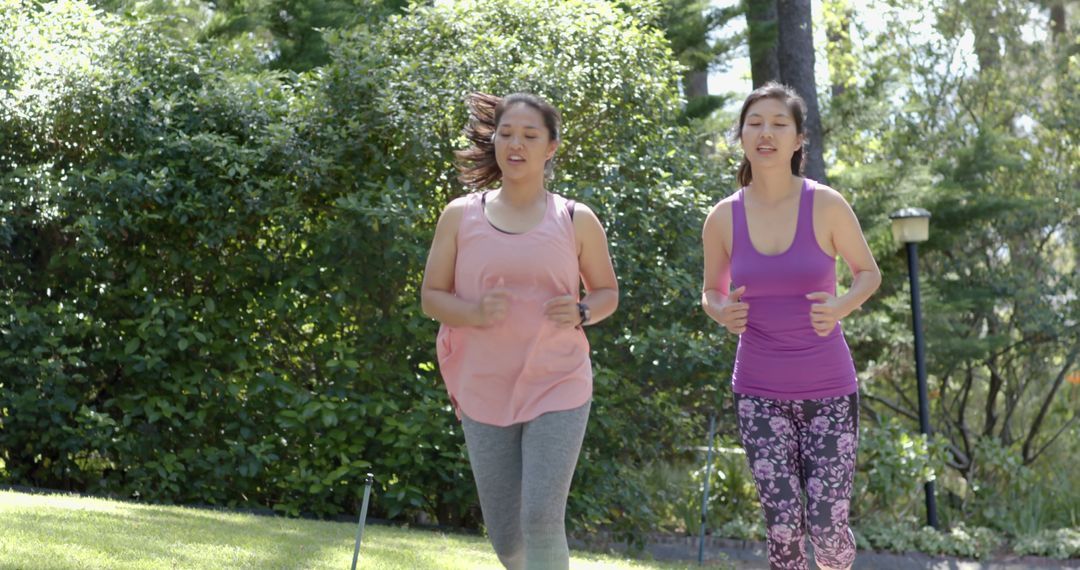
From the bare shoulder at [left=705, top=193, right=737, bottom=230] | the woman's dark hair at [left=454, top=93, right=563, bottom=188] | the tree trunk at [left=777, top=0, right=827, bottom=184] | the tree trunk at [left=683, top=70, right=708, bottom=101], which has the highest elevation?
the tree trunk at [left=683, top=70, right=708, bottom=101]

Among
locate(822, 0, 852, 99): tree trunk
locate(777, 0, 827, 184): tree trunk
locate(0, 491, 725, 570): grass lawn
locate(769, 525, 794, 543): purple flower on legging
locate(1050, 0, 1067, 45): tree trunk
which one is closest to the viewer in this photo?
locate(769, 525, 794, 543): purple flower on legging

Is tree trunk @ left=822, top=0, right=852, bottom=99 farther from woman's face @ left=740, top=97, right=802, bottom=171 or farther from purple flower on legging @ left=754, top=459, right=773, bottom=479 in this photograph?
purple flower on legging @ left=754, top=459, right=773, bottom=479

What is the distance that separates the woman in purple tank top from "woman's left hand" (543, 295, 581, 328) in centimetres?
48

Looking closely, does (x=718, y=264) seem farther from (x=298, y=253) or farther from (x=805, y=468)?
(x=298, y=253)

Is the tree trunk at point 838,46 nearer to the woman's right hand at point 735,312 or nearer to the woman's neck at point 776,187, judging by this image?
the woman's neck at point 776,187

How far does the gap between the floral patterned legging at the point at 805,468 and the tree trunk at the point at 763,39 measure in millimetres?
10663

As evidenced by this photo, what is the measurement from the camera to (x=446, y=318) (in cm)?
395

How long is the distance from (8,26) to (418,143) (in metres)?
3.18

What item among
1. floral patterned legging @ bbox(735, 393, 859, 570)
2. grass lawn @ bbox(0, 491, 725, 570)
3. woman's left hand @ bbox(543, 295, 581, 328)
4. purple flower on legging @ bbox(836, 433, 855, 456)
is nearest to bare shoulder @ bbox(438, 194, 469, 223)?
woman's left hand @ bbox(543, 295, 581, 328)

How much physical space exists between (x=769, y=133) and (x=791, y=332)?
627 millimetres

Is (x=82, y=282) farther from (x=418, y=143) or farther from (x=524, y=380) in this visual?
(x=524, y=380)

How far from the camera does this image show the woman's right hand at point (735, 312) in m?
4.11

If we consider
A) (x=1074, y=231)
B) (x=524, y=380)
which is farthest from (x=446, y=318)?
(x=1074, y=231)

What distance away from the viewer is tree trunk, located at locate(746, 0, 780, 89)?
565 inches
